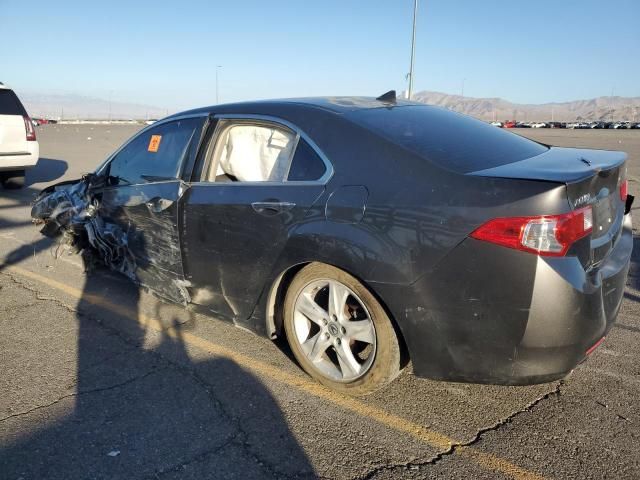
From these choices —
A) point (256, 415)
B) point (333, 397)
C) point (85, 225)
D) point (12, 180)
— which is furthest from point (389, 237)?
point (12, 180)

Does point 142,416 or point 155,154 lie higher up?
point 155,154

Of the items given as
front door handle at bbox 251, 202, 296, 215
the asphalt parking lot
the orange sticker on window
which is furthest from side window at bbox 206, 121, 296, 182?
the asphalt parking lot

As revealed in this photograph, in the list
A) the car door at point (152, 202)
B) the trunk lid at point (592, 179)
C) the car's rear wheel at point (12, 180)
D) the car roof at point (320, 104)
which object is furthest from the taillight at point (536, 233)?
the car's rear wheel at point (12, 180)

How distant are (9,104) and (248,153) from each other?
8.06 m

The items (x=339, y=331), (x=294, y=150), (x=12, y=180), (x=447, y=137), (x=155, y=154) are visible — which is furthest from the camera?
(x=12, y=180)

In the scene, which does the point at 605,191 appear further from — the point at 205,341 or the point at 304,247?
the point at 205,341

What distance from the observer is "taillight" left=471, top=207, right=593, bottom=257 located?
2.30 meters

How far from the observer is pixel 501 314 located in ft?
7.84

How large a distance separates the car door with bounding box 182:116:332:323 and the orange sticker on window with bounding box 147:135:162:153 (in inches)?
27.8

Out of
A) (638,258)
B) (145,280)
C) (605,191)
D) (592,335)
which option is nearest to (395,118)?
(605,191)

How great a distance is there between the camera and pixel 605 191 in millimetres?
2695

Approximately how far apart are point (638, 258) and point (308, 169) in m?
4.18

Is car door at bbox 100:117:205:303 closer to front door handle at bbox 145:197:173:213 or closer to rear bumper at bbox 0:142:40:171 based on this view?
front door handle at bbox 145:197:173:213

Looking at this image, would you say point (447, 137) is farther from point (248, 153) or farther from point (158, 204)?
point (158, 204)
